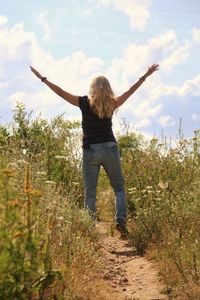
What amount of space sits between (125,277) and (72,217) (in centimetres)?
106

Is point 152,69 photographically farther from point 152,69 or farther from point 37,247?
point 37,247

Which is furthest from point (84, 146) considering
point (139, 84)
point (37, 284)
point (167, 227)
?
point (37, 284)

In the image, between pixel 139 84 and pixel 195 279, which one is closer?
pixel 195 279

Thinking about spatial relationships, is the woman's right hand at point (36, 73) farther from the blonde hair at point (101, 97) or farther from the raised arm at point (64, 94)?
the blonde hair at point (101, 97)

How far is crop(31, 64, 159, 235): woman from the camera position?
750 cm

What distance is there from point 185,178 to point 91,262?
11.7 ft

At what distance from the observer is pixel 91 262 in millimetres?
5559

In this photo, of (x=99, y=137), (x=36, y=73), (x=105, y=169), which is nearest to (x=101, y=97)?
(x=99, y=137)

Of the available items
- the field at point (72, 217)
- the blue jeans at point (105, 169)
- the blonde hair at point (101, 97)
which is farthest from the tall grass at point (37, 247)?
the blonde hair at point (101, 97)

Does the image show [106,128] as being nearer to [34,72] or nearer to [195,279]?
[34,72]

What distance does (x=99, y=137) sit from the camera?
24.7 ft

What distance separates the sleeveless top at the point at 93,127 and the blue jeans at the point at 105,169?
2.6 inches

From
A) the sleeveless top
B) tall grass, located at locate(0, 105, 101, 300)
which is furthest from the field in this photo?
the sleeveless top

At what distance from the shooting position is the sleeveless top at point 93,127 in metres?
7.53
